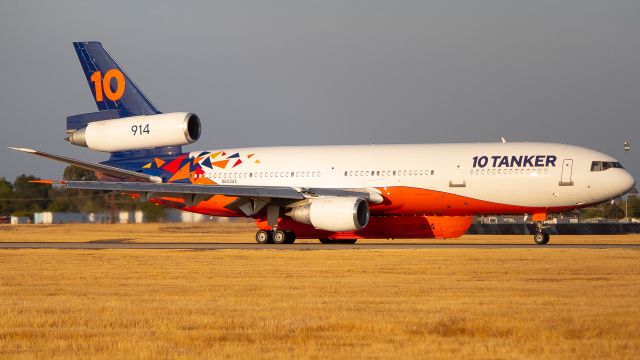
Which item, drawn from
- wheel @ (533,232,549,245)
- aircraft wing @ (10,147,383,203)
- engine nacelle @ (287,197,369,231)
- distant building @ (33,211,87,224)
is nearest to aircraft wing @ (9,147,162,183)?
aircraft wing @ (10,147,383,203)

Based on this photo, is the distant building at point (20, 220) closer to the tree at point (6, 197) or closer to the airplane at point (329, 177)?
the tree at point (6, 197)

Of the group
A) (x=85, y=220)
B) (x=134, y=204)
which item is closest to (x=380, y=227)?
(x=134, y=204)

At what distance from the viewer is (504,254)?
28516mm

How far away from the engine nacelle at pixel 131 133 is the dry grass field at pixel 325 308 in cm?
1642

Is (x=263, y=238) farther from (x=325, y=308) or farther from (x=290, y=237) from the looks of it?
(x=325, y=308)

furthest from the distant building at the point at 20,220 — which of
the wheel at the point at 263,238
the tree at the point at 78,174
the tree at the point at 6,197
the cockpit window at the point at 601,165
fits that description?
the cockpit window at the point at 601,165

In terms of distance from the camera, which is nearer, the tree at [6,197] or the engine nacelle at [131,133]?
the engine nacelle at [131,133]

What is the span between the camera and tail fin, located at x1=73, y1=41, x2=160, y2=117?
43.3m

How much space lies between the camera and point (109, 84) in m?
43.6

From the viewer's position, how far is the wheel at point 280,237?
1524 inches

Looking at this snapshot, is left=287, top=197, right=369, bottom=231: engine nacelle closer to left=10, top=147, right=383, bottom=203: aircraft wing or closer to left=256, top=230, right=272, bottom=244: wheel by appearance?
left=10, top=147, right=383, bottom=203: aircraft wing

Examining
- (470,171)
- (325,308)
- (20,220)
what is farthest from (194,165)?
(20,220)

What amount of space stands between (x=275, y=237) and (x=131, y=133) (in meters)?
8.42

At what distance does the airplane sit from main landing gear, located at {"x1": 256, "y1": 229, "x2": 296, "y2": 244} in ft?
0.13
